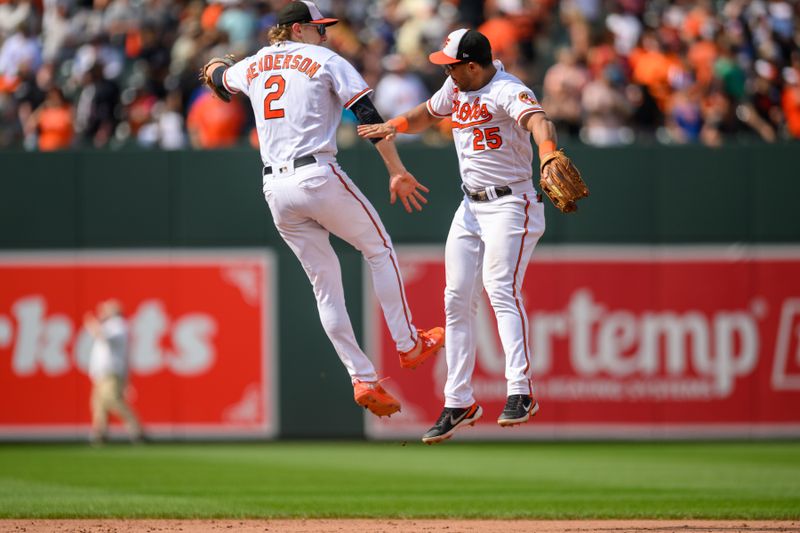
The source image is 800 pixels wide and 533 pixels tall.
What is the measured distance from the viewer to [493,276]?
813 centimetres

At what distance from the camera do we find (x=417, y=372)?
1611 cm

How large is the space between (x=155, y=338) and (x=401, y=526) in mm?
7837

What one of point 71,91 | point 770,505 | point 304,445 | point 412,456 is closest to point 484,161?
point 770,505

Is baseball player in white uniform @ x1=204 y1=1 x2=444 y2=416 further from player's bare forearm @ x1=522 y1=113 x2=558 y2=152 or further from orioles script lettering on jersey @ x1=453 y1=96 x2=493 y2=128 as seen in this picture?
player's bare forearm @ x1=522 y1=113 x2=558 y2=152

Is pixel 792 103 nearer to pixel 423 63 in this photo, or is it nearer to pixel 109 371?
pixel 423 63

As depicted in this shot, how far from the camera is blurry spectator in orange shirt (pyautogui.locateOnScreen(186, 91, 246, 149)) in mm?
16266

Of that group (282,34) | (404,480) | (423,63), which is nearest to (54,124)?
(423,63)

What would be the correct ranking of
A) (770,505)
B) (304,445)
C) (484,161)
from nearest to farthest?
(484,161), (770,505), (304,445)

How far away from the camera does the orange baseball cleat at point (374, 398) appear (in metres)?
8.23

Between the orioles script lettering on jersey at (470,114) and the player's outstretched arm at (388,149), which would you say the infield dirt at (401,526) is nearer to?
the player's outstretched arm at (388,149)

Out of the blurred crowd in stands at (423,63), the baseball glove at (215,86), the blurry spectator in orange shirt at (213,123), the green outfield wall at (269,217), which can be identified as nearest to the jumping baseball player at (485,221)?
the baseball glove at (215,86)

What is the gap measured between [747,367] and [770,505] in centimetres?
581

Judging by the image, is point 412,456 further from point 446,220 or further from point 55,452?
point 55,452

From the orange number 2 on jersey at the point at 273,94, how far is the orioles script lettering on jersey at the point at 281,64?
0.25ft
